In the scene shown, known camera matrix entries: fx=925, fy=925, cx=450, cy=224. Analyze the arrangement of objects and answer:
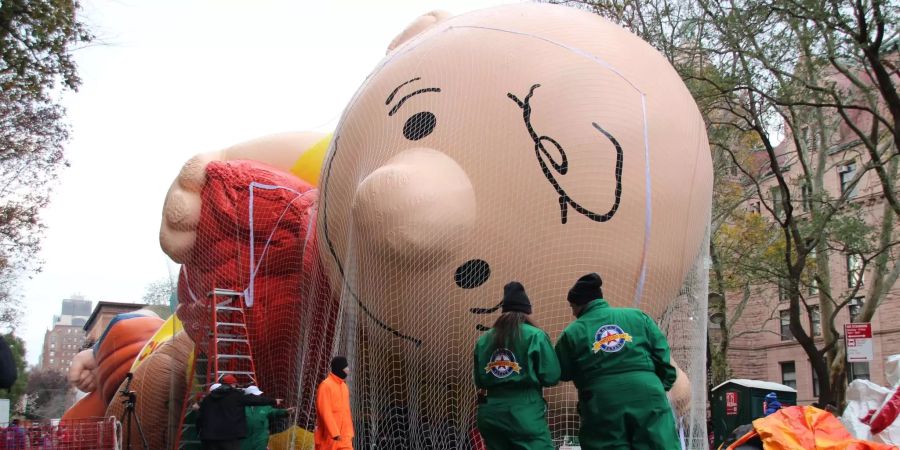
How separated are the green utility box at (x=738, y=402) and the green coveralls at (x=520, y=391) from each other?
12.2m

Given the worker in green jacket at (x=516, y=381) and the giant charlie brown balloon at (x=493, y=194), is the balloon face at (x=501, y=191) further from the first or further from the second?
the worker in green jacket at (x=516, y=381)

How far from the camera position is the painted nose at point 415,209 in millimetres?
5625

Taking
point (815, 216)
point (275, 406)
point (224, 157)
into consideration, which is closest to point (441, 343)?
point (275, 406)

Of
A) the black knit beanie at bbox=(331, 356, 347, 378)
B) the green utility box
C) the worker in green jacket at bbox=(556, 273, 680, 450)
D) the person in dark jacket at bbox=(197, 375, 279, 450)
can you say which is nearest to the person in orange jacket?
the black knit beanie at bbox=(331, 356, 347, 378)

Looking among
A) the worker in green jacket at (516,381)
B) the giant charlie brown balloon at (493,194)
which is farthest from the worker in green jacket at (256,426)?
the worker in green jacket at (516,381)

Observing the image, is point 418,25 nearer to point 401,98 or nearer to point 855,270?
point 401,98

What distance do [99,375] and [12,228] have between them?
8.39 m

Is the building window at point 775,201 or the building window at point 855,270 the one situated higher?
the building window at point 775,201

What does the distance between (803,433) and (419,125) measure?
304cm

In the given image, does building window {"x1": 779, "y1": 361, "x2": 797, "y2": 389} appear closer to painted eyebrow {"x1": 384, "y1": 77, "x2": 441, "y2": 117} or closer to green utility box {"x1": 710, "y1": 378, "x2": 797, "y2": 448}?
green utility box {"x1": 710, "y1": 378, "x2": 797, "y2": 448}

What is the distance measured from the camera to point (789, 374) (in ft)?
138

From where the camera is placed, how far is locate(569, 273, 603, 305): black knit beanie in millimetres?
5012

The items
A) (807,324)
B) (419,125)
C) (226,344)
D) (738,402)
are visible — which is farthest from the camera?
(807,324)

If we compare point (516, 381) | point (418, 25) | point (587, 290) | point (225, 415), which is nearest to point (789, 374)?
point (418, 25)
